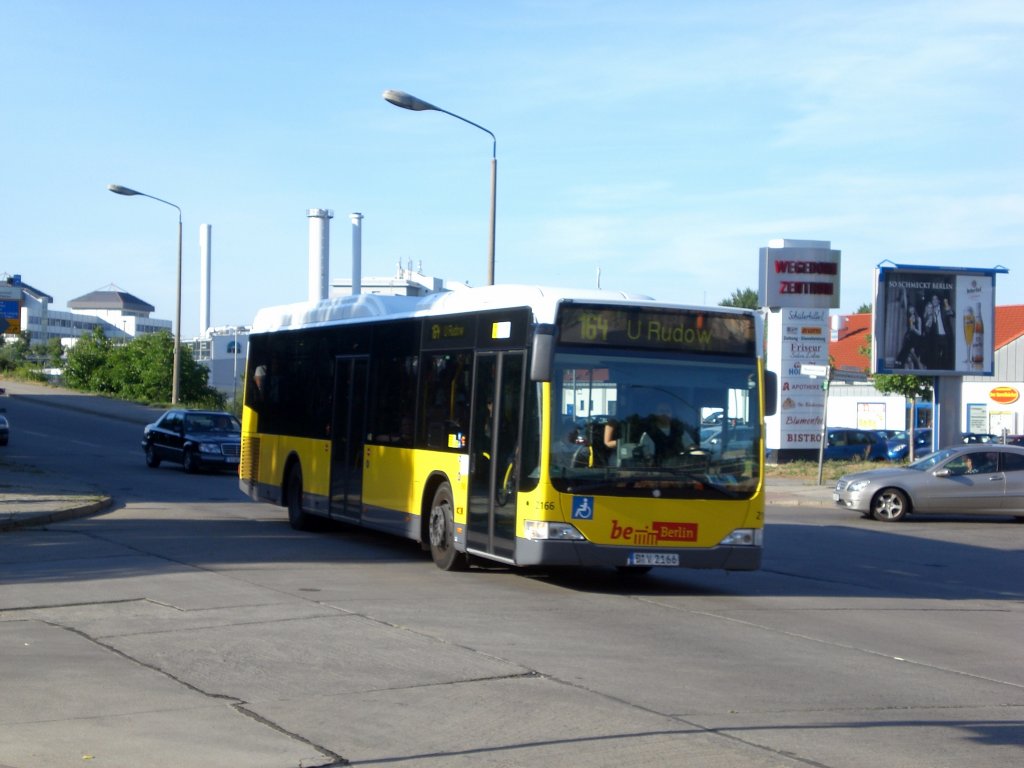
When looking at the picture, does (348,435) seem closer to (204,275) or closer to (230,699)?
(230,699)

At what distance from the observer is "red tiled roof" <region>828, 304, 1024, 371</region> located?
64550mm

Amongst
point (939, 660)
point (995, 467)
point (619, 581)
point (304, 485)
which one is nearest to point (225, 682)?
point (939, 660)

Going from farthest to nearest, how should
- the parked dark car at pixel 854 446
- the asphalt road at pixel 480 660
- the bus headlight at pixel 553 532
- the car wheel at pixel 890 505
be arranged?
the parked dark car at pixel 854 446 < the car wheel at pixel 890 505 < the bus headlight at pixel 553 532 < the asphalt road at pixel 480 660

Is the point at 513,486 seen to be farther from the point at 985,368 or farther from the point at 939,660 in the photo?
the point at 985,368

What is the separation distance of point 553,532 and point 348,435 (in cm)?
532

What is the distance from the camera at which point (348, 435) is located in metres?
16.6

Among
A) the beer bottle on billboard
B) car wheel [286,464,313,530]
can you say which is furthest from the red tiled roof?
car wheel [286,464,313,530]

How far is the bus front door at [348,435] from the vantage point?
16.2 metres

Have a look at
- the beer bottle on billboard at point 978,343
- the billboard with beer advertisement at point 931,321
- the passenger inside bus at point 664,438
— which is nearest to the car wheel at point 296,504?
the passenger inside bus at point 664,438

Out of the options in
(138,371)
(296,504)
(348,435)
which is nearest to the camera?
(348,435)

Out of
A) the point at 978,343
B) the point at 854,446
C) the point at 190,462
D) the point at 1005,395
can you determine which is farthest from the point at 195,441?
the point at 1005,395

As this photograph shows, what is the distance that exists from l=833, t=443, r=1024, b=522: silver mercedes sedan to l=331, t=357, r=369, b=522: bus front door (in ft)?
37.3

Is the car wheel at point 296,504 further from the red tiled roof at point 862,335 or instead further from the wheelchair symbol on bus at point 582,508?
the red tiled roof at point 862,335

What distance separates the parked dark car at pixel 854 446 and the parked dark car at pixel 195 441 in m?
20.0
